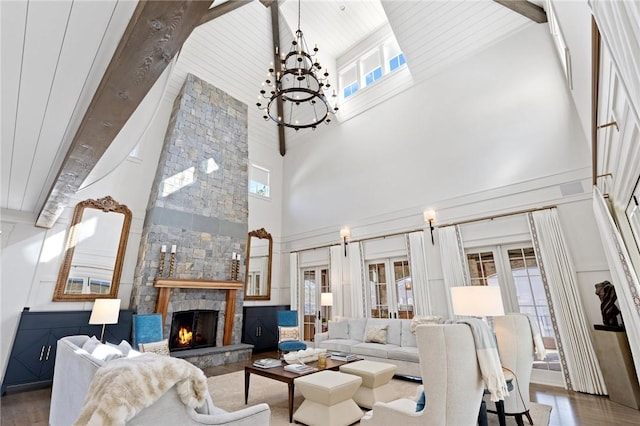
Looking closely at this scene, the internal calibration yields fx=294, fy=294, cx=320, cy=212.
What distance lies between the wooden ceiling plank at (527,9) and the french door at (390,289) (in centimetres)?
498

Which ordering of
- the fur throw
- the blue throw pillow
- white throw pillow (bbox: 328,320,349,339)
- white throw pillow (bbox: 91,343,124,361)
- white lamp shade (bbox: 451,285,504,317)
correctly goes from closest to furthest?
the fur throw, the blue throw pillow, white throw pillow (bbox: 91,343,124,361), white lamp shade (bbox: 451,285,504,317), white throw pillow (bbox: 328,320,349,339)

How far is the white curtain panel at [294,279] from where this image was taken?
8.00m

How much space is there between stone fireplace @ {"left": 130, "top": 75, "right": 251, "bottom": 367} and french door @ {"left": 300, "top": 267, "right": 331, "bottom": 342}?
1.78m

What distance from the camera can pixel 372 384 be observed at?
3539 mm

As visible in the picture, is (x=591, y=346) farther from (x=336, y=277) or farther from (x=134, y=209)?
(x=134, y=209)

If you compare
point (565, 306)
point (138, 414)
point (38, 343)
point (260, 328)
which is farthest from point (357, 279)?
point (38, 343)

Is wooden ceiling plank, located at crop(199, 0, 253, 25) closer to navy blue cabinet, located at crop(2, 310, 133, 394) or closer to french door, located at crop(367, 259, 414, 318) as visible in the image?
navy blue cabinet, located at crop(2, 310, 133, 394)

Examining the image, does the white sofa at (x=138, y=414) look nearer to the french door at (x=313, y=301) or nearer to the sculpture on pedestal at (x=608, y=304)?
the sculpture on pedestal at (x=608, y=304)

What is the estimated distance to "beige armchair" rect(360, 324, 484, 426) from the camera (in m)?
1.93

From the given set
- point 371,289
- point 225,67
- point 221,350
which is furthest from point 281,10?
point 221,350

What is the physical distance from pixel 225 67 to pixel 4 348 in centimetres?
717

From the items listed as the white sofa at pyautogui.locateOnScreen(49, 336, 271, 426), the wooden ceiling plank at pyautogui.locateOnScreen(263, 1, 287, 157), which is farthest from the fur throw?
the wooden ceiling plank at pyautogui.locateOnScreen(263, 1, 287, 157)

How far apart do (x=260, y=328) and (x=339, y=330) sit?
2.40 m

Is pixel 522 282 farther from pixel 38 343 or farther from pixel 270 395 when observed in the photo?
pixel 38 343
